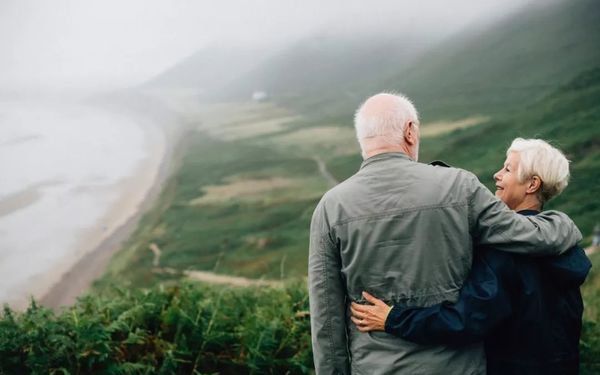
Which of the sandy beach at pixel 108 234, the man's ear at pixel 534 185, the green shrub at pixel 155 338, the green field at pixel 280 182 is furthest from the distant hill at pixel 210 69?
the man's ear at pixel 534 185

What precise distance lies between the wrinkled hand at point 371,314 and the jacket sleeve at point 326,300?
3.1 inches

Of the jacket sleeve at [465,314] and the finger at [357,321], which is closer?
the jacket sleeve at [465,314]

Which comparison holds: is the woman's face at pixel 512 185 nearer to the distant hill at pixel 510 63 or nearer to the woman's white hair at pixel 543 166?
the woman's white hair at pixel 543 166

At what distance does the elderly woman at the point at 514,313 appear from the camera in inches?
95.3

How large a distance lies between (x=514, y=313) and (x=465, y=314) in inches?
11.6

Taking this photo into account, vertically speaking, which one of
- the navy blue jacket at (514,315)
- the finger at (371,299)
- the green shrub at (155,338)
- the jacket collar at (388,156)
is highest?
the jacket collar at (388,156)

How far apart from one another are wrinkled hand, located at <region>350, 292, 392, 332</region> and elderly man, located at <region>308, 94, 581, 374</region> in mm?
43

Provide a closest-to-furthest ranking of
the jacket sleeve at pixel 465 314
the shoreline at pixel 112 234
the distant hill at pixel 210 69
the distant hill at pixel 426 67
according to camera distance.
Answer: the jacket sleeve at pixel 465 314
the shoreline at pixel 112 234
the distant hill at pixel 426 67
the distant hill at pixel 210 69

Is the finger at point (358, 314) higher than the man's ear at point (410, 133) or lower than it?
lower

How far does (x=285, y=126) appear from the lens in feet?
187

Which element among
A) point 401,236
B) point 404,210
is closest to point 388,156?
point 404,210

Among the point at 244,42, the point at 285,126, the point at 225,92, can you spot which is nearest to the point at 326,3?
the point at 244,42

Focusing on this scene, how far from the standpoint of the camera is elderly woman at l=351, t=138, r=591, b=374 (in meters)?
2.42

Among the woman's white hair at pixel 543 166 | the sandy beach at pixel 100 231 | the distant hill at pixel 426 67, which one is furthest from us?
the distant hill at pixel 426 67
